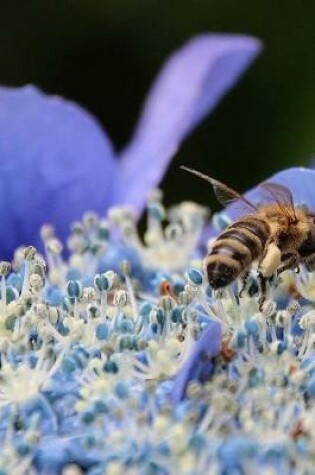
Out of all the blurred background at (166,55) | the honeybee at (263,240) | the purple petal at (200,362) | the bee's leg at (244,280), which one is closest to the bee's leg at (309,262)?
the honeybee at (263,240)

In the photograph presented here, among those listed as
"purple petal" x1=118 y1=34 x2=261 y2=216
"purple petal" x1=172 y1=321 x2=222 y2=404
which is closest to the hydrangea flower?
"purple petal" x1=172 y1=321 x2=222 y2=404

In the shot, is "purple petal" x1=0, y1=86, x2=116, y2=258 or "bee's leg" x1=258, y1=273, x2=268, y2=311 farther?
"purple petal" x1=0, y1=86, x2=116, y2=258

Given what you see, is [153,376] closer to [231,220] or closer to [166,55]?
[231,220]

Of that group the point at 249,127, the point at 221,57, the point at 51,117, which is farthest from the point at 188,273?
the point at 249,127

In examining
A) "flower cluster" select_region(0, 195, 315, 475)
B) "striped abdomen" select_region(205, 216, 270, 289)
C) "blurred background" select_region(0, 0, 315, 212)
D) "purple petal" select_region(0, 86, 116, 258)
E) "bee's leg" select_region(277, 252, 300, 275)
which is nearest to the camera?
"flower cluster" select_region(0, 195, 315, 475)

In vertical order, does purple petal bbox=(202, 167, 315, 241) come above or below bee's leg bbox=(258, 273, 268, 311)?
above

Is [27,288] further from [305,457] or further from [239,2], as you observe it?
[239,2]

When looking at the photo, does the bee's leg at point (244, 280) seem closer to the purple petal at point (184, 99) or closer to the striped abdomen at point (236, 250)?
the striped abdomen at point (236, 250)

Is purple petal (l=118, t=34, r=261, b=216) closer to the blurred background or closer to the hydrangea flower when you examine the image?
the hydrangea flower
